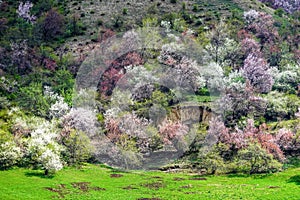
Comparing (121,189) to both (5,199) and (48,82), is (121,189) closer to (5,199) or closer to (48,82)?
(5,199)

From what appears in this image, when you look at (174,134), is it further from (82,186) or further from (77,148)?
(82,186)

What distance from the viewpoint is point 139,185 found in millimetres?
52000

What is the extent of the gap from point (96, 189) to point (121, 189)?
9.24ft

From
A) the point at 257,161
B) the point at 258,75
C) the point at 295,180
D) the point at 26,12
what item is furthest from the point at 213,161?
the point at 26,12

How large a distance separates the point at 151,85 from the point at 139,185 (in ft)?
110

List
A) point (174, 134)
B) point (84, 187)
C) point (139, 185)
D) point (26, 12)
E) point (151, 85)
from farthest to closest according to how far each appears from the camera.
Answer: point (26, 12) → point (151, 85) → point (174, 134) → point (139, 185) → point (84, 187)

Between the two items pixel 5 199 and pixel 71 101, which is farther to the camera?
pixel 71 101

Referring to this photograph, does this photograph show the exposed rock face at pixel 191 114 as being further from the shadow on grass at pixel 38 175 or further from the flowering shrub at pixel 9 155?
the flowering shrub at pixel 9 155

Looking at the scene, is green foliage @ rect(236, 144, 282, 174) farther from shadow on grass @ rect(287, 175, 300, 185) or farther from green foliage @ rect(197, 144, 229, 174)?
shadow on grass @ rect(287, 175, 300, 185)

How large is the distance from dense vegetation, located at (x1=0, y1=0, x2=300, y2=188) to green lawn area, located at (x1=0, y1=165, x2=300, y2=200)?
297 cm

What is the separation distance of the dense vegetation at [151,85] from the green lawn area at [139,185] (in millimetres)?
2967

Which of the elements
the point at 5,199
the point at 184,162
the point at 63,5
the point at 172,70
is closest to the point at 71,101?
the point at 172,70

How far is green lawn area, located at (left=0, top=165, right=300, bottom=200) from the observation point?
151 ft

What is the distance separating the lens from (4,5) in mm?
130375
